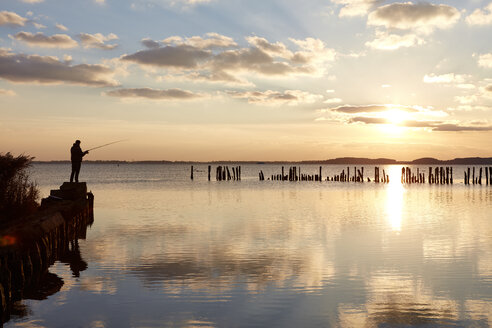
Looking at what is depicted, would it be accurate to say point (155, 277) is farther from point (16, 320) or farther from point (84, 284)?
point (16, 320)

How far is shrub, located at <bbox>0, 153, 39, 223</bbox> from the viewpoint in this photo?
19109mm

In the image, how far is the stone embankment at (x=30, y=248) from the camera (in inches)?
428

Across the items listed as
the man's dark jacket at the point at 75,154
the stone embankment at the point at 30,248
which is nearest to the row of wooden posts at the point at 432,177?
the man's dark jacket at the point at 75,154

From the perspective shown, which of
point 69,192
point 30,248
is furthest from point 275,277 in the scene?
point 69,192

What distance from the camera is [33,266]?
1380 centimetres

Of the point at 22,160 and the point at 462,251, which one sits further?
the point at 22,160

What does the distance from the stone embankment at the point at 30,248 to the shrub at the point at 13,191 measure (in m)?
1.25

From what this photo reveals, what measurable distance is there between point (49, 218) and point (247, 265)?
650cm

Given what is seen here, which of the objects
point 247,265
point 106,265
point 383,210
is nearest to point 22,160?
point 106,265

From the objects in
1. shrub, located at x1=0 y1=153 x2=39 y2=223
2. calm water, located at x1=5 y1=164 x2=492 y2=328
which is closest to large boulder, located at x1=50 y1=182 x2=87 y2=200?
calm water, located at x1=5 y1=164 x2=492 y2=328

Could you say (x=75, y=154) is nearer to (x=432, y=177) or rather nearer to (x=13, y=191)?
(x=13, y=191)

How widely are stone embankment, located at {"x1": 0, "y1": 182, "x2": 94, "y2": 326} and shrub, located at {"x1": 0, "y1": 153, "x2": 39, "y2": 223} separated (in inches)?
49.1

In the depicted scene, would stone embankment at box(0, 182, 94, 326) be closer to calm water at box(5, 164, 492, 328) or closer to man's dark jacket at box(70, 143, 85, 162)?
calm water at box(5, 164, 492, 328)

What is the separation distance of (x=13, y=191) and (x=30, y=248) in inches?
272
